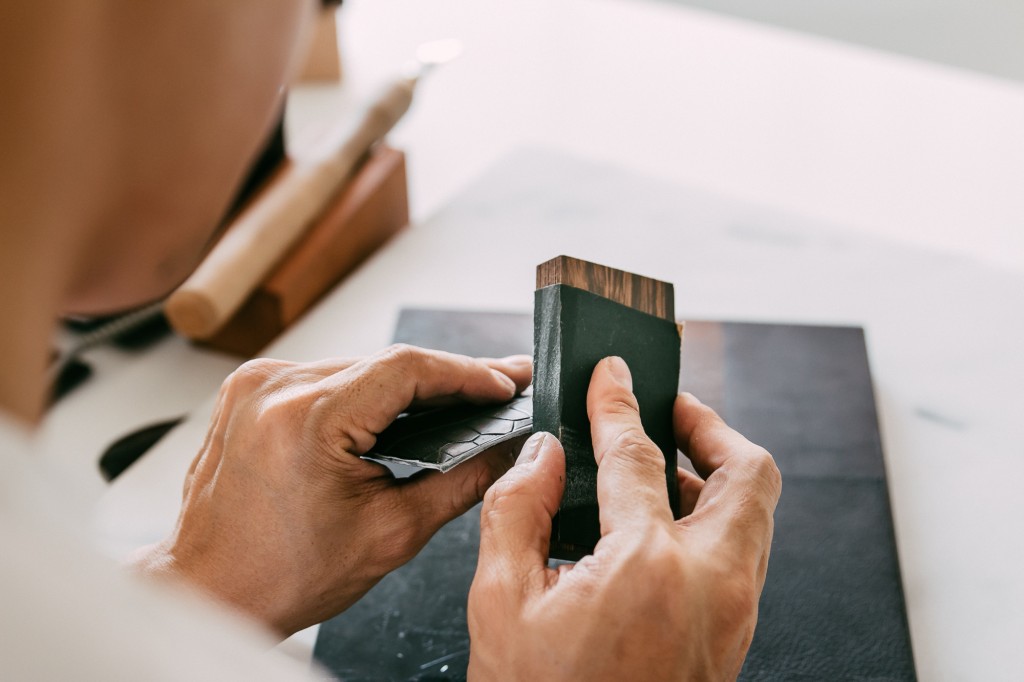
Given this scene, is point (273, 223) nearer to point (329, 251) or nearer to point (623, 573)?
point (329, 251)

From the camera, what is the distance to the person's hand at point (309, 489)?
0.57m

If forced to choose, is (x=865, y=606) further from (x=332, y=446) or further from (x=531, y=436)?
(x=332, y=446)

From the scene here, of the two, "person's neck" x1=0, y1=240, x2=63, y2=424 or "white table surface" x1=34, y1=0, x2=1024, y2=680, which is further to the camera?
"white table surface" x1=34, y1=0, x2=1024, y2=680

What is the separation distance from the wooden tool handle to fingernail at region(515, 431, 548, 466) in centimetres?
42

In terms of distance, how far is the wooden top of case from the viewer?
0.55m

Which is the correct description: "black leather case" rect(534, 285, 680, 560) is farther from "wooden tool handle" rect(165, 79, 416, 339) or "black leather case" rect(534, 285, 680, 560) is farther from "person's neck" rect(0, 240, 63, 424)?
"wooden tool handle" rect(165, 79, 416, 339)

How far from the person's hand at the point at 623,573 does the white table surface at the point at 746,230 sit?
9.7 inches

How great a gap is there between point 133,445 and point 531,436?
0.46 meters

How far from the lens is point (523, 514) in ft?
1.63

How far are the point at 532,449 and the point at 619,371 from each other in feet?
0.23

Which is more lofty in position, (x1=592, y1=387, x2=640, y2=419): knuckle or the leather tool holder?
(x1=592, y1=387, x2=640, y2=419): knuckle

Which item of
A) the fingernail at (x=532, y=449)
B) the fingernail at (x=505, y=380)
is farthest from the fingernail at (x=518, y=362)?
the fingernail at (x=532, y=449)

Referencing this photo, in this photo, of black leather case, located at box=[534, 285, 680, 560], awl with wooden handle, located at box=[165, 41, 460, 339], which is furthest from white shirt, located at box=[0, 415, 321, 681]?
awl with wooden handle, located at box=[165, 41, 460, 339]

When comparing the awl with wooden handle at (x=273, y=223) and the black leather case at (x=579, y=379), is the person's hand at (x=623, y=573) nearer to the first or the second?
the black leather case at (x=579, y=379)
